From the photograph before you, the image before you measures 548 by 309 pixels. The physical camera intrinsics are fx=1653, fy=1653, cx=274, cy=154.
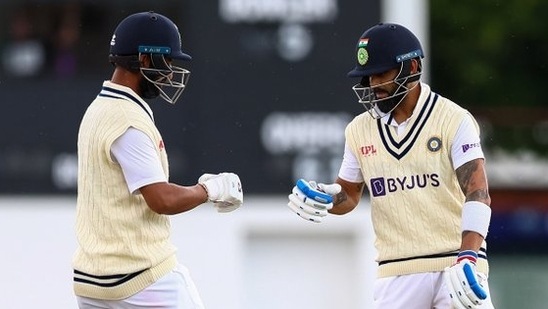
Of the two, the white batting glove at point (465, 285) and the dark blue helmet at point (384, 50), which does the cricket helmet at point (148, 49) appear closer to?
the dark blue helmet at point (384, 50)

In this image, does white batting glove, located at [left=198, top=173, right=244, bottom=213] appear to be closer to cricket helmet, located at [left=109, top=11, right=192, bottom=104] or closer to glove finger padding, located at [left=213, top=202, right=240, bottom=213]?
glove finger padding, located at [left=213, top=202, right=240, bottom=213]

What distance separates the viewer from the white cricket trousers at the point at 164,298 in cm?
732

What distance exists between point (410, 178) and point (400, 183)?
0.18 feet

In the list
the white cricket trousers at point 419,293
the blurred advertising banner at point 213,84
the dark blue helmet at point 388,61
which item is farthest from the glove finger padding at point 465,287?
the blurred advertising banner at point 213,84

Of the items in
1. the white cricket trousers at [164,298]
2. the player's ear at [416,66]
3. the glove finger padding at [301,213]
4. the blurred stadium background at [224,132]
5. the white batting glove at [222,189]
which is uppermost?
the player's ear at [416,66]

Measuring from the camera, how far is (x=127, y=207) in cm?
729

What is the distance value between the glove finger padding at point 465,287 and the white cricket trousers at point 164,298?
113cm

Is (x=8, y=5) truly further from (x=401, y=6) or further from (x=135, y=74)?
(x=135, y=74)

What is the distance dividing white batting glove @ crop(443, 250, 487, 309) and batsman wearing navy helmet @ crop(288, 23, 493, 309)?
218 mm

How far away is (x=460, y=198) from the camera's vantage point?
7.66 metres

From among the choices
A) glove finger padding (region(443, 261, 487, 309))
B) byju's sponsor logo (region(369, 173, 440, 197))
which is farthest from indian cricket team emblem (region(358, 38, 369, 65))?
glove finger padding (region(443, 261, 487, 309))

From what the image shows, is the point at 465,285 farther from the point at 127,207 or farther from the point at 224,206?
the point at 127,207

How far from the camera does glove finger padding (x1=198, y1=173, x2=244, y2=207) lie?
7.44 meters

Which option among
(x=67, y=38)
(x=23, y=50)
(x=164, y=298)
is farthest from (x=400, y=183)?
(x=23, y=50)
